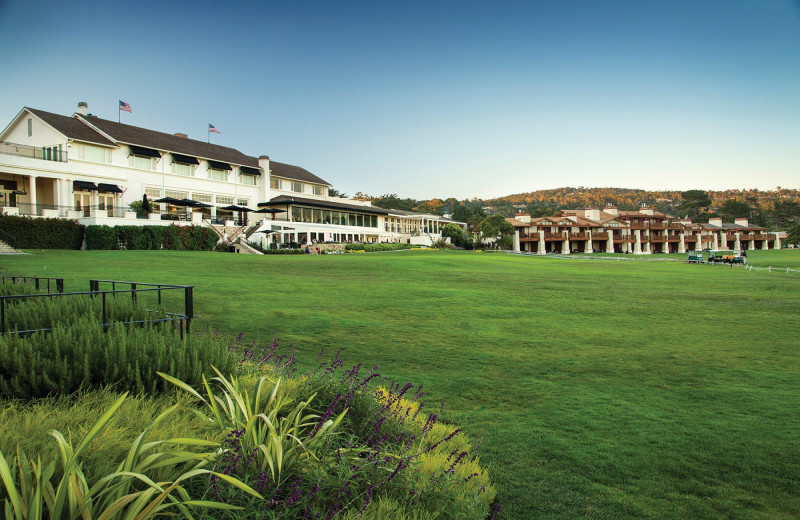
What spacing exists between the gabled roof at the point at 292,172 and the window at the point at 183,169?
13.3 m

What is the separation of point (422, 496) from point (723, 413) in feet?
15.8

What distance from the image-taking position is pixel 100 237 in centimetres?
3700

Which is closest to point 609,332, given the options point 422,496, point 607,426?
point 607,426

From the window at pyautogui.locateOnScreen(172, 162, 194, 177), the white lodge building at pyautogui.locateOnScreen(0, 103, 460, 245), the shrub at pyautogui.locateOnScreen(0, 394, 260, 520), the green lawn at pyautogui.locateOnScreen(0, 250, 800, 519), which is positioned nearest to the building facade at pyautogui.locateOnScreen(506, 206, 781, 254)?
the white lodge building at pyautogui.locateOnScreen(0, 103, 460, 245)

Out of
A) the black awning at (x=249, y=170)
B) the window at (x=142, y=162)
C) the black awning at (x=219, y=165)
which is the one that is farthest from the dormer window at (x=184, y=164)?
the black awning at (x=249, y=170)

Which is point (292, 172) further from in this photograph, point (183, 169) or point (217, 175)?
point (183, 169)

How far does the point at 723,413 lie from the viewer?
599 centimetres

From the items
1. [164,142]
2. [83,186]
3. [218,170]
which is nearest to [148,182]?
[164,142]

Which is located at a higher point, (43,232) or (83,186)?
(83,186)

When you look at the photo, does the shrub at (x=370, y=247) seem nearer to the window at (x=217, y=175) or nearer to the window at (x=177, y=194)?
the window at (x=217, y=175)

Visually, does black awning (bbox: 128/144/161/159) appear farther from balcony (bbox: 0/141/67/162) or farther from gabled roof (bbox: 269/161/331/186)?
gabled roof (bbox: 269/161/331/186)

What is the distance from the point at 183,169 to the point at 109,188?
10.1 metres

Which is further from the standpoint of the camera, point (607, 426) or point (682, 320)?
point (682, 320)

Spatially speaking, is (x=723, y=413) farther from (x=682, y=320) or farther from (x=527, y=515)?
(x=682, y=320)
